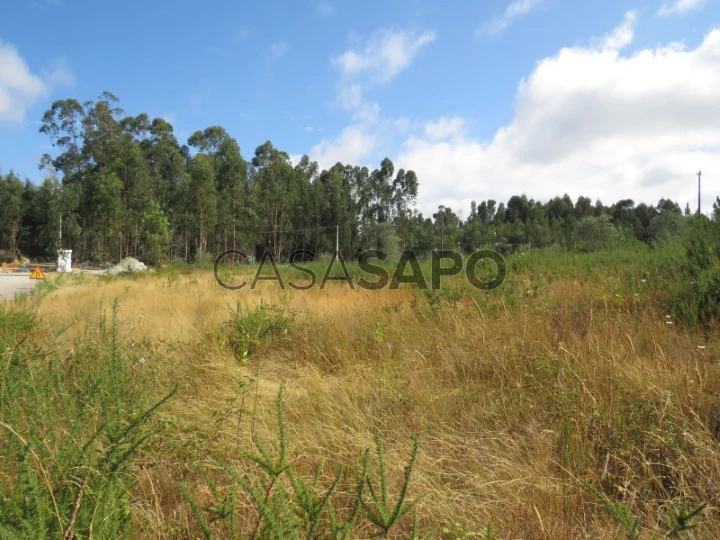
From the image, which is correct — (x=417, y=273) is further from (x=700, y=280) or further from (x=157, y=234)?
(x=157, y=234)

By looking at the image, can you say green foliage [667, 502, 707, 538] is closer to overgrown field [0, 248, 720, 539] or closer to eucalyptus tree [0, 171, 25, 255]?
overgrown field [0, 248, 720, 539]

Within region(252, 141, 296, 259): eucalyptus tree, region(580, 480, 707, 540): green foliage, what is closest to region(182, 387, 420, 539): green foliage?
region(580, 480, 707, 540): green foliage

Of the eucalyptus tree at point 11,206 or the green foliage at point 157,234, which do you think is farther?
the eucalyptus tree at point 11,206

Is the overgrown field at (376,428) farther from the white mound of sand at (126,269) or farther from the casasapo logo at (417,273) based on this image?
the white mound of sand at (126,269)

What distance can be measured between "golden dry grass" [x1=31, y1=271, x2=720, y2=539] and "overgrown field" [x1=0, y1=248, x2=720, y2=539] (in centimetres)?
1

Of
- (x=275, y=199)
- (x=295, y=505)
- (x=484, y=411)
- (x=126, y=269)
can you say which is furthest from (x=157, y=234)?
(x=295, y=505)

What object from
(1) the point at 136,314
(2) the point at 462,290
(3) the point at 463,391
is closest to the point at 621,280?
(2) the point at 462,290

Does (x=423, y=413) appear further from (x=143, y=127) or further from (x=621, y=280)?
(x=143, y=127)

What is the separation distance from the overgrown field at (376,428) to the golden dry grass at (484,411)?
13 mm

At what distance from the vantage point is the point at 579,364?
2.56 metres

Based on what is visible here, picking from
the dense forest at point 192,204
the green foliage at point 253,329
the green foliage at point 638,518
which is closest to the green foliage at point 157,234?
the dense forest at point 192,204

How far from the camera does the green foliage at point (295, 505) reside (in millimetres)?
969

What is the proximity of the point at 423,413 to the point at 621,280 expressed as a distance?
13.8ft

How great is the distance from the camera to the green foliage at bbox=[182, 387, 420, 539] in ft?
3.18
